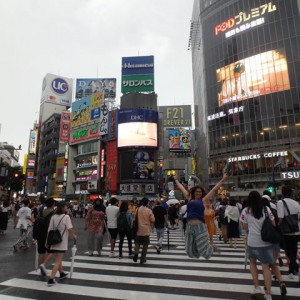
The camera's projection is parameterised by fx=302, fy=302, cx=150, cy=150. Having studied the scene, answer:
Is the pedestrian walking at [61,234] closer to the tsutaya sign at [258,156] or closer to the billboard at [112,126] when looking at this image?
the tsutaya sign at [258,156]

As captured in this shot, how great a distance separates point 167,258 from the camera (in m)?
9.42

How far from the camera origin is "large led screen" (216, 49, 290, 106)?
45000 mm

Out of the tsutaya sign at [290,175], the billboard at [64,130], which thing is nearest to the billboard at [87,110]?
the billboard at [64,130]

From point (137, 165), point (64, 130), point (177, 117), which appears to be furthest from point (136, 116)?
point (177, 117)

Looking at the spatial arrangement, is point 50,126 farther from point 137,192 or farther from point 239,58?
point 239,58

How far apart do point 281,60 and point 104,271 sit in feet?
151

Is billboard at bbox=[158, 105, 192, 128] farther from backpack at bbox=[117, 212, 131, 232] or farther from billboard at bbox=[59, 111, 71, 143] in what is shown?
backpack at bbox=[117, 212, 131, 232]

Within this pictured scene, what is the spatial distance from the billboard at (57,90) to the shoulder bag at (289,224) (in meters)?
104

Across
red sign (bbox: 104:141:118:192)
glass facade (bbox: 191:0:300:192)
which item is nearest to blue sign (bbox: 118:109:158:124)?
red sign (bbox: 104:141:118:192)

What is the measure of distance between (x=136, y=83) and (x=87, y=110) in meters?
12.6

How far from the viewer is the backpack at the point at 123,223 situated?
31.4ft

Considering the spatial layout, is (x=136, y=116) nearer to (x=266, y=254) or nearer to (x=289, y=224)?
(x=289, y=224)

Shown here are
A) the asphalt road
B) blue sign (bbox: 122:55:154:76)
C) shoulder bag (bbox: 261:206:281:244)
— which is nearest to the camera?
shoulder bag (bbox: 261:206:281:244)

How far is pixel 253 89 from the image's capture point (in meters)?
47.2
